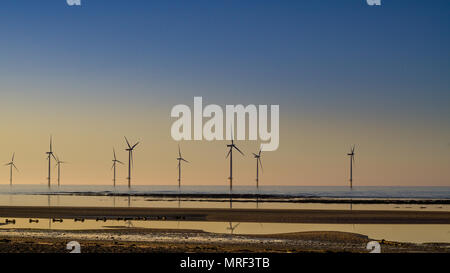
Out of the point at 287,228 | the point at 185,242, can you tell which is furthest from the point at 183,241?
the point at 287,228

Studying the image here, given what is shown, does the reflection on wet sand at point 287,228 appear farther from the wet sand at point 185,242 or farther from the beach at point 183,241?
the wet sand at point 185,242

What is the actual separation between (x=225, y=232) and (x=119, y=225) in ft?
39.4

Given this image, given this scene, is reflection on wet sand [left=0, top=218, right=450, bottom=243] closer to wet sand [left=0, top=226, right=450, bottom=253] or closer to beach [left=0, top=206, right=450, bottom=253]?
beach [left=0, top=206, right=450, bottom=253]

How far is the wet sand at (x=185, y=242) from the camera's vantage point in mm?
32125

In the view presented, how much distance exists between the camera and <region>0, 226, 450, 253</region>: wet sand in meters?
32.1

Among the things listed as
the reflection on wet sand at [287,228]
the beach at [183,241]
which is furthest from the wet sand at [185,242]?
the reflection on wet sand at [287,228]

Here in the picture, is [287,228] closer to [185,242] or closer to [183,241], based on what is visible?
[183,241]

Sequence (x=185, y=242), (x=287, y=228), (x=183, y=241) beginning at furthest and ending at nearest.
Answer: (x=287, y=228) < (x=183, y=241) < (x=185, y=242)

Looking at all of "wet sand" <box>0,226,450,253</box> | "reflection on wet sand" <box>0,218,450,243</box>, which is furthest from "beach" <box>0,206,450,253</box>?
"reflection on wet sand" <box>0,218,450,243</box>

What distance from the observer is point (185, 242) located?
37.9 meters
